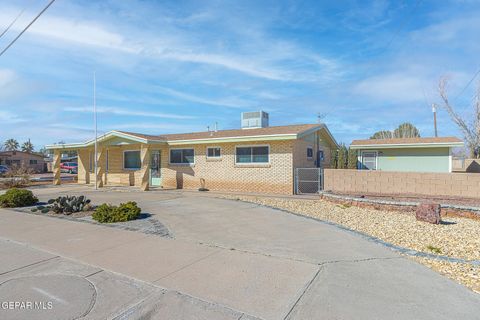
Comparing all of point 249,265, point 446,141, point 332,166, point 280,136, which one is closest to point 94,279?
point 249,265

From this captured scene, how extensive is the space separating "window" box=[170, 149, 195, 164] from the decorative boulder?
39.8ft

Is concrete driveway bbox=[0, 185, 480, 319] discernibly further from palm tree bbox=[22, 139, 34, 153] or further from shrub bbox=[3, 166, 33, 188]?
palm tree bbox=[22, 139, 34, 153]

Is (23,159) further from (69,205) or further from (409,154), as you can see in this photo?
(409,154)

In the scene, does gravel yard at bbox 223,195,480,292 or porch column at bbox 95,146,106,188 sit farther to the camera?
porch column at bbox 95,146,106,188

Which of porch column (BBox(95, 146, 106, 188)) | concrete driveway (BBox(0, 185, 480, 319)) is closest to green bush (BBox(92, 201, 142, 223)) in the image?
concrete driveway (BBox(0, 185, 480, 319))

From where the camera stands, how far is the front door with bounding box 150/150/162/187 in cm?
1895

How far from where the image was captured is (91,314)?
328 centimetres

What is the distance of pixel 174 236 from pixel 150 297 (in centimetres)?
288

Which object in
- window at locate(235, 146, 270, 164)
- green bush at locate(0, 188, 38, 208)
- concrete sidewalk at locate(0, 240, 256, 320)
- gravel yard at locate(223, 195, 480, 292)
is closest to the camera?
concrete sidewalk at locate(0, 240, 256, 320)

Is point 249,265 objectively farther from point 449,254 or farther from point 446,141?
point 446,141

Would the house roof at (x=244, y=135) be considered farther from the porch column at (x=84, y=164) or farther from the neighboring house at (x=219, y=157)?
the porch column at (x=84, y=164)

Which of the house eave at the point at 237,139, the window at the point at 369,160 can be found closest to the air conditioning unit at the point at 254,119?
the house eave at the point at 237,139

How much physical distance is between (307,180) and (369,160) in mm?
7169

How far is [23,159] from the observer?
160 feet
